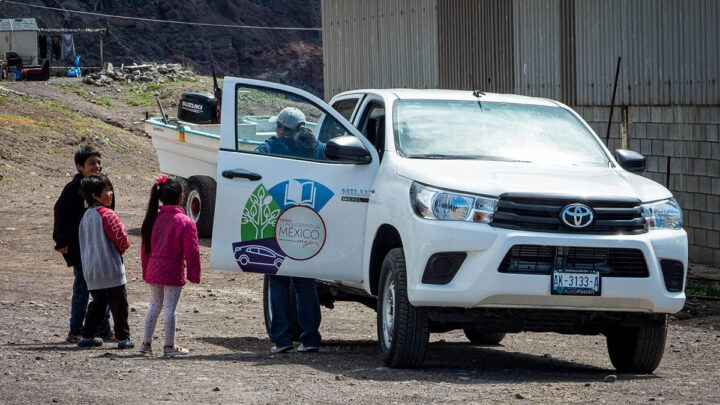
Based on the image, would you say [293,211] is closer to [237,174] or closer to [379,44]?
[237,174]

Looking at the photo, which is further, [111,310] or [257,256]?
[111,310]

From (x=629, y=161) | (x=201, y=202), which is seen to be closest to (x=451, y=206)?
(x=629, y=161)

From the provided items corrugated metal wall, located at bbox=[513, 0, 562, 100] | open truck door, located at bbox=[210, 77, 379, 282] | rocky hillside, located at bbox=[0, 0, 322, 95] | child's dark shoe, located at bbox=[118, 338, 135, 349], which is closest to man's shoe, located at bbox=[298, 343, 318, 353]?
open truck door, located at bbox=[210, 77, 379, 282]

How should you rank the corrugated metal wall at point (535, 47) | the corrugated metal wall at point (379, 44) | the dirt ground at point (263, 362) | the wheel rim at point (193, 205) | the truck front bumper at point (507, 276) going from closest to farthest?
the dirt ground at point (263, 362), the truck front bumper at point (507, 276), the corrugated metal wall at point (535, 47), the wheel rim at point (193, 205), the corrugated metal wall at point (379, 44)

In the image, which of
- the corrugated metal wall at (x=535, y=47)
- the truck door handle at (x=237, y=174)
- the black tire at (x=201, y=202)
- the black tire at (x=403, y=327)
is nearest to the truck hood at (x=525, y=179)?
the black tire at (x=403, y=327)

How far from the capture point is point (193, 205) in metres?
19.4

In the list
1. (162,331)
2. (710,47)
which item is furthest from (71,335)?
(710,47)

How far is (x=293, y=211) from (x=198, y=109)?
11.4m

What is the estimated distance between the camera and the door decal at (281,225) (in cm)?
918

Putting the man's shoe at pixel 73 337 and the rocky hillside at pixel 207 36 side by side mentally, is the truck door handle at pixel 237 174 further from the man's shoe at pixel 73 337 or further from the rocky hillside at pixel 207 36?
the rocky hillside at pixel 207 36

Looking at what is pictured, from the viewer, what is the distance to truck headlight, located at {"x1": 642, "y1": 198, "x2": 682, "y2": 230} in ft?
27.2

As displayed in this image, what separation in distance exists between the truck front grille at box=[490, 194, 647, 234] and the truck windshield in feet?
3.38

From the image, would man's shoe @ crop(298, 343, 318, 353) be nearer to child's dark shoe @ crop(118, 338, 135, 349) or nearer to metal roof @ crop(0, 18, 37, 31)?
child's dark shoe @ crop(118, 338, 135, 349)

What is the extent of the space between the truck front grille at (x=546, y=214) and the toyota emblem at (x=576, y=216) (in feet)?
0.09
